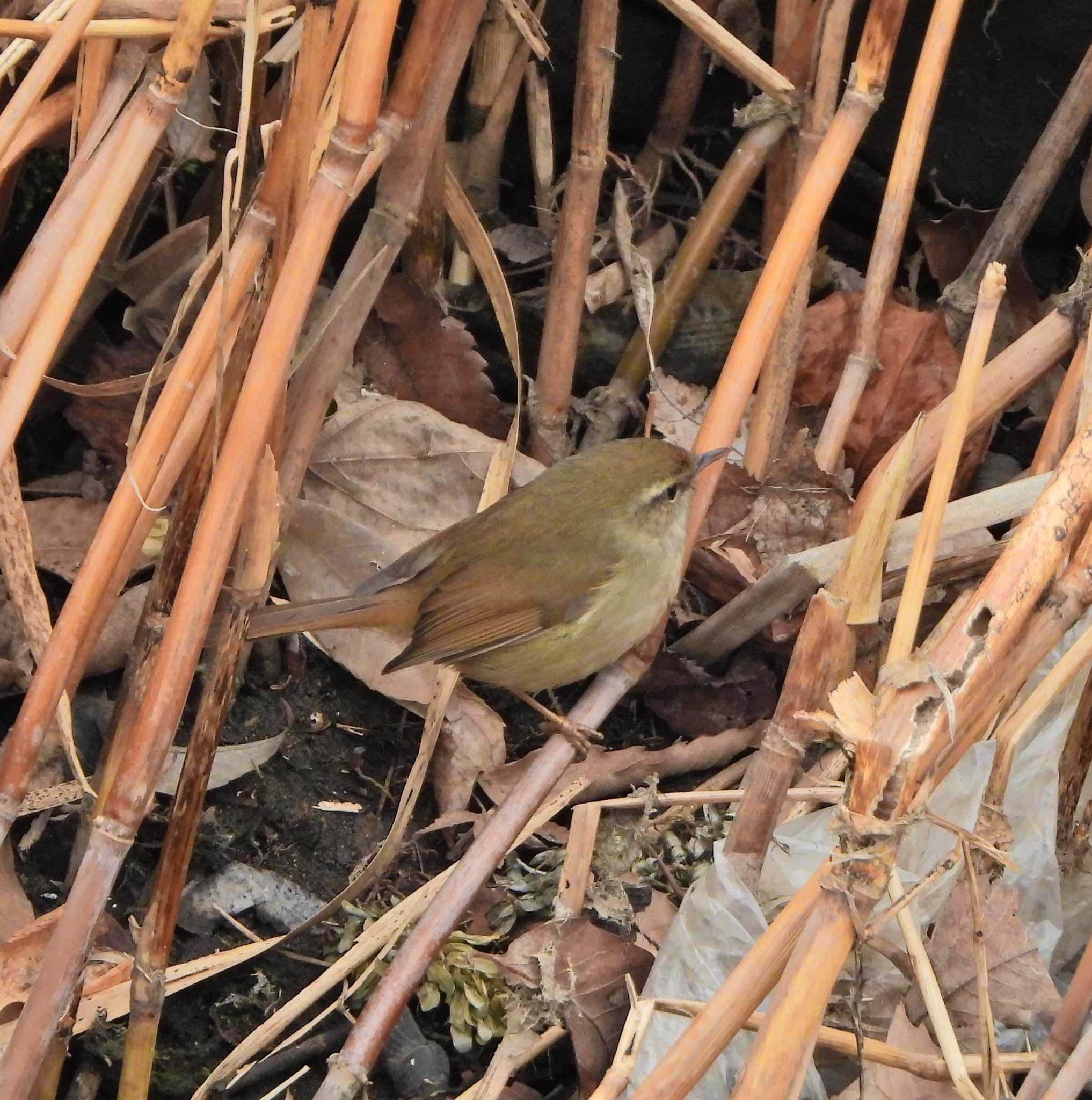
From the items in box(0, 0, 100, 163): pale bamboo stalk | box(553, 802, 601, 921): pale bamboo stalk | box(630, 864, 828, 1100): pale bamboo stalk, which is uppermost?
box(0, 0, 100, 163): pale bamboo stalk

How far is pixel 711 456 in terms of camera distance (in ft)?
8.13

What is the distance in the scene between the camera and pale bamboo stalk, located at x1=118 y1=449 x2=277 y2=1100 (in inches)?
80.1

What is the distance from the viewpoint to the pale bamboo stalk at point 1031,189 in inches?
113

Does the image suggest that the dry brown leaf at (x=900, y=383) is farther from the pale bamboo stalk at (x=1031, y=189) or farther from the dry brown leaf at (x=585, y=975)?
the dry brown leaf at (x=585, y=975)

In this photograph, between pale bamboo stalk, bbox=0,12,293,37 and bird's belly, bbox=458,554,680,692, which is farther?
bird's belly, bbox=458,554,680,692

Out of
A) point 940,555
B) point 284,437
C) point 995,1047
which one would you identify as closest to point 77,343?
point 284,437

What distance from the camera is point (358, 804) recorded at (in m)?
2.72

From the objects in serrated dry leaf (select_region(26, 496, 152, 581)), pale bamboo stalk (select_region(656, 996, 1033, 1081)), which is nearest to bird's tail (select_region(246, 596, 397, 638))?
serrated dry leaf (select_region(26, 496, 152, 581))

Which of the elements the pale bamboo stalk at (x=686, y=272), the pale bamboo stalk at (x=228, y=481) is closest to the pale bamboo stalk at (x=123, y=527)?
the pale bamboo stalk at (x=228, y=481)

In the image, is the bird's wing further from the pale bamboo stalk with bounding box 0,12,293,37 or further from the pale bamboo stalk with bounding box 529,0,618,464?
the pale bamboo stalk with bounding box 0,12,293,37

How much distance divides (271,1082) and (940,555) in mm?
1638

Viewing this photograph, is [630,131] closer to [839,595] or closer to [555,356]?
[555,356]

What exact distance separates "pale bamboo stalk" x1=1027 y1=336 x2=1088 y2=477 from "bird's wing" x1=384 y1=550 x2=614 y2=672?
36.7 inches

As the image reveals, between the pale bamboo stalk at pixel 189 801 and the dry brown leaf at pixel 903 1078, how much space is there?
112 centimetres
